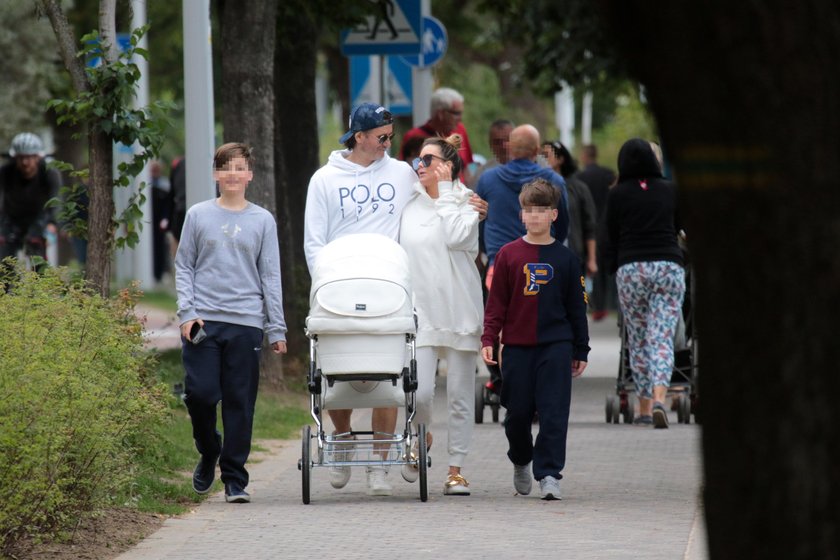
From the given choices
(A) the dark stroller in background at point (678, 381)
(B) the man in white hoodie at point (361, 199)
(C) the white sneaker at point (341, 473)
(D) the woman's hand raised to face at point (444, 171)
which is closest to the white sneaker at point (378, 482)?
(B) the man in white hoodie at point (361, 199)

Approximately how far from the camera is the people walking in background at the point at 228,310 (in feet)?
27.5

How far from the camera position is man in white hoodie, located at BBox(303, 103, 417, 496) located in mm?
8875

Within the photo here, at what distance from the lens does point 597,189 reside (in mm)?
20359

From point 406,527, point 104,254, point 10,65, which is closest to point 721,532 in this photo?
point 406,527

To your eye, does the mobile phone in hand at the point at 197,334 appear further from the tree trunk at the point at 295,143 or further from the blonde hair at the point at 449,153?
the tree trunk at the point at 295,143

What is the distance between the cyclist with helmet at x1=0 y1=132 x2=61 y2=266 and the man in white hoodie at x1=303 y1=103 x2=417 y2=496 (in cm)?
896

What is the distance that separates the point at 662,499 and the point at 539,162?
13.1 feet

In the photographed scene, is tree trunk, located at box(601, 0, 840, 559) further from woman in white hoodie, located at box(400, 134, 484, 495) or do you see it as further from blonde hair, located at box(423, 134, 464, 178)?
blonde hair, located at box(423, 134, 464, 178)

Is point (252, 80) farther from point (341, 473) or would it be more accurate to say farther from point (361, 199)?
point (341, 473)

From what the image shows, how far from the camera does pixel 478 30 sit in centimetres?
2930

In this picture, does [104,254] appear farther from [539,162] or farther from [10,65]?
[10,65]

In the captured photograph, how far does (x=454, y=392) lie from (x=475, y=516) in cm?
102

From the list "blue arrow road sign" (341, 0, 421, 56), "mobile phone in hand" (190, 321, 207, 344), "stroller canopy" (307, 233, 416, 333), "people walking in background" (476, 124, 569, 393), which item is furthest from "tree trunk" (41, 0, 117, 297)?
"blue arrow road sign" (341, 0, 421, 56)

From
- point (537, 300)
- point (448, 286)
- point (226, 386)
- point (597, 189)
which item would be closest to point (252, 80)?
point (448, 286)
